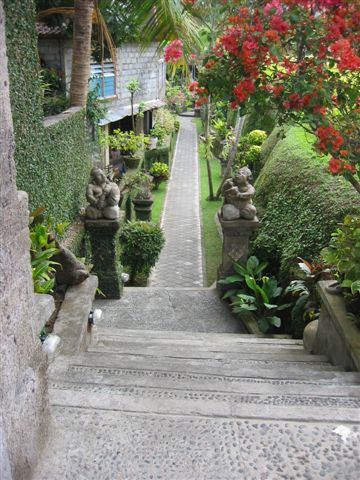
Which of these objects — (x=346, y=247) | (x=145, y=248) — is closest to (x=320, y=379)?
(x=346, y=247)

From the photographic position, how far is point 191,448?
202cm

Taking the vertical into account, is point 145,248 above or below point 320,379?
below

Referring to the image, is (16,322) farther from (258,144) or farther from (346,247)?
(258,144)

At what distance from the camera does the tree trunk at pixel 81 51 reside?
7.91 metres

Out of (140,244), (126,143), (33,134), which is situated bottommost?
(140,244)

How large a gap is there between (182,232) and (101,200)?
6152mm

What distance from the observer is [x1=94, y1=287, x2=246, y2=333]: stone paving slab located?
6230mm

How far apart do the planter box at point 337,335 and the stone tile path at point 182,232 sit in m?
5.38

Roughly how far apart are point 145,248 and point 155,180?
30.2ft

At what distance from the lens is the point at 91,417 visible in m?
2.16

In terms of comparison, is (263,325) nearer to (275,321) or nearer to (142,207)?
(275,321)

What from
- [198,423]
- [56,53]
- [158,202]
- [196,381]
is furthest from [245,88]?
[158,202]

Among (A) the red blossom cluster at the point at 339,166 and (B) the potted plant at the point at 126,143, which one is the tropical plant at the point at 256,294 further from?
(B) the potted plant at the point at 126,143

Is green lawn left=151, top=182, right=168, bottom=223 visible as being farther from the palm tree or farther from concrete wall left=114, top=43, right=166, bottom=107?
the palm tree
